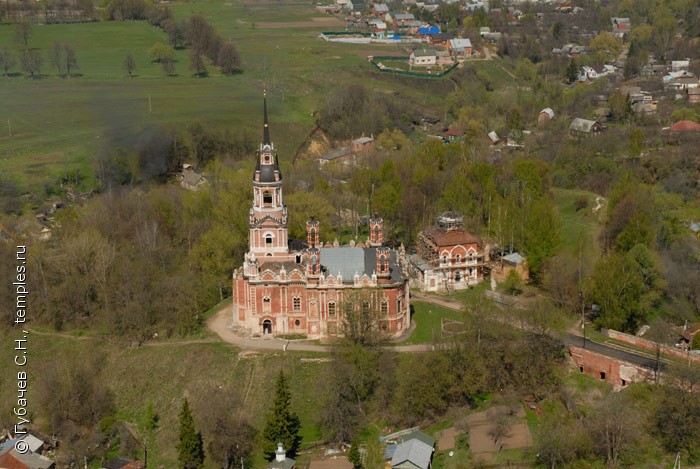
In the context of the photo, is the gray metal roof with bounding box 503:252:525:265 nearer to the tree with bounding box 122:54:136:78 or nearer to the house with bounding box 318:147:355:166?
the house with bounding box 318:147:355:166

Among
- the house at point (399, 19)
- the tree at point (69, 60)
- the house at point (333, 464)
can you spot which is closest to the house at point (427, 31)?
the house at point (399, 19)

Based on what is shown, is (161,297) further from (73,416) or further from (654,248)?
(654,248)

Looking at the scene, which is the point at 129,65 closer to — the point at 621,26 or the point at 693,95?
the point at 693,95

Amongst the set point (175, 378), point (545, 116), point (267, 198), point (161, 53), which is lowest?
point (175, 378)

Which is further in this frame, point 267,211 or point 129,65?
point 129,65

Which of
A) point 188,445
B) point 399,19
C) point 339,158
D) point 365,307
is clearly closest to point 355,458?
point 188,445

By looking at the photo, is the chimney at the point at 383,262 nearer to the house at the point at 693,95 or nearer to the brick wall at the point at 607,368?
the brick wall at the point at 607,368

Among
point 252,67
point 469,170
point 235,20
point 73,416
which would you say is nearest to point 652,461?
point 73,416
